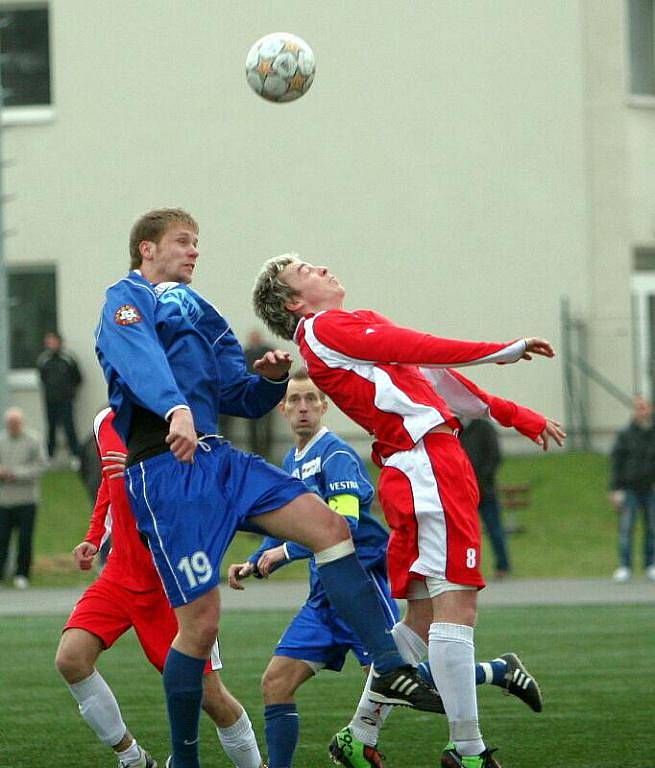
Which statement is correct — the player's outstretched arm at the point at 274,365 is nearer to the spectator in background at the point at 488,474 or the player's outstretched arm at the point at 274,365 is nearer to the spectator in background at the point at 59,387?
the spectator in background at the point at 488,474

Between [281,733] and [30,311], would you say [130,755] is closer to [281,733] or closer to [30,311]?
[281,733]

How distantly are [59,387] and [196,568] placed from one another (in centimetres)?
1969

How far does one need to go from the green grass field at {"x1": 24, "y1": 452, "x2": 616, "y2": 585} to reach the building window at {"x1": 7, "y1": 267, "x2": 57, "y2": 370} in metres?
2.81

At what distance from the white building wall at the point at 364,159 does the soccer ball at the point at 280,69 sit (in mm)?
17176

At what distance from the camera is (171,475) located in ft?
20.1

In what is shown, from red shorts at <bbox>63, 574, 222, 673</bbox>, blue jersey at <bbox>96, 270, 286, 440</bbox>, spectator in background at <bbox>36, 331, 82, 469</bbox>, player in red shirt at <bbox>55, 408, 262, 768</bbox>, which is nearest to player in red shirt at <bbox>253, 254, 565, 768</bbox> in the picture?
blue jersey at <bbox>96, 270, 286, 440</bbox>

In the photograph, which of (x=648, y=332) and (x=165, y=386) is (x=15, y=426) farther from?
(x=165, y=386)

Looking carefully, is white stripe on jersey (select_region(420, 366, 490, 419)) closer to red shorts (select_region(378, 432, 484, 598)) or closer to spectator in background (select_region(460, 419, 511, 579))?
red shorts (select_region(378, 432, 484, 598))

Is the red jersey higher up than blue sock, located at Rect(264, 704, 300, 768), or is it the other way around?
the red jersey

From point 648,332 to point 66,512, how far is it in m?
9.15

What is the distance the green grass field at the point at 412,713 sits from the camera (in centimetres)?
784

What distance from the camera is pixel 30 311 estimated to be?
27.7 meters

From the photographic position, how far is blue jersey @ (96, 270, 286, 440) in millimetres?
6062

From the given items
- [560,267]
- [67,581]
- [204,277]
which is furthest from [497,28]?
[67,581]
